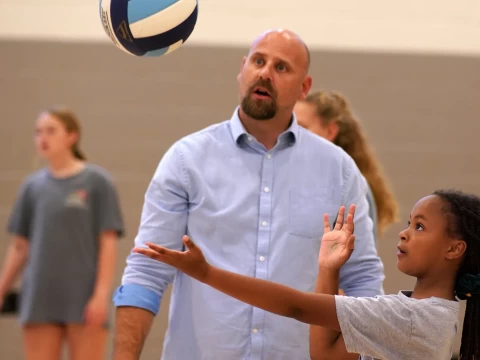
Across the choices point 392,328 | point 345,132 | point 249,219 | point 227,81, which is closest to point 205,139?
point 249,219

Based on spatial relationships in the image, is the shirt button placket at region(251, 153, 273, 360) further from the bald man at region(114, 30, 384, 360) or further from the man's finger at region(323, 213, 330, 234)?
the man's finger at region(323, 213, 330, 234)

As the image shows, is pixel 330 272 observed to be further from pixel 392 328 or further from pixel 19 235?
pixel 19 235

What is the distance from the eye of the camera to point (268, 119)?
9.05 feet

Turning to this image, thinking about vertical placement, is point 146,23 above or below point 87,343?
above

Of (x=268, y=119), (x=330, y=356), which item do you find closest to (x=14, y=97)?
(x=268, y=119)

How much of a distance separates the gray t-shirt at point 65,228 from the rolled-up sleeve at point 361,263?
8.55 feet

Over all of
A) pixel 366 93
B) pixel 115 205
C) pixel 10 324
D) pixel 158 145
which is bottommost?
pixel 10 324

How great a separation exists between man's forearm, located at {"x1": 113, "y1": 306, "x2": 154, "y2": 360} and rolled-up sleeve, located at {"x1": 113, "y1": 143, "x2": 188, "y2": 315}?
21mm

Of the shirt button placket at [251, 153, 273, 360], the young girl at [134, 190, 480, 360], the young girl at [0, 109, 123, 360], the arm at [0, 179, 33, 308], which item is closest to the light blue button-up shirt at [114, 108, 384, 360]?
the shirt button placket at [251, 153, 273, 360]

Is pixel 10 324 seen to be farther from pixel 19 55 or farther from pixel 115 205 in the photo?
pixel 19 55

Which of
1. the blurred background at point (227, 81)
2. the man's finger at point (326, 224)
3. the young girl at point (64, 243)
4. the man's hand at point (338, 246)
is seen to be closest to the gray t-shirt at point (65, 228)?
the young girl at point (64, 243)

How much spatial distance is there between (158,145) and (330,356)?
3984 mm

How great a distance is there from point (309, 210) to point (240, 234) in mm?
231

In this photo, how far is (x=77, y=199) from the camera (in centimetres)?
512
